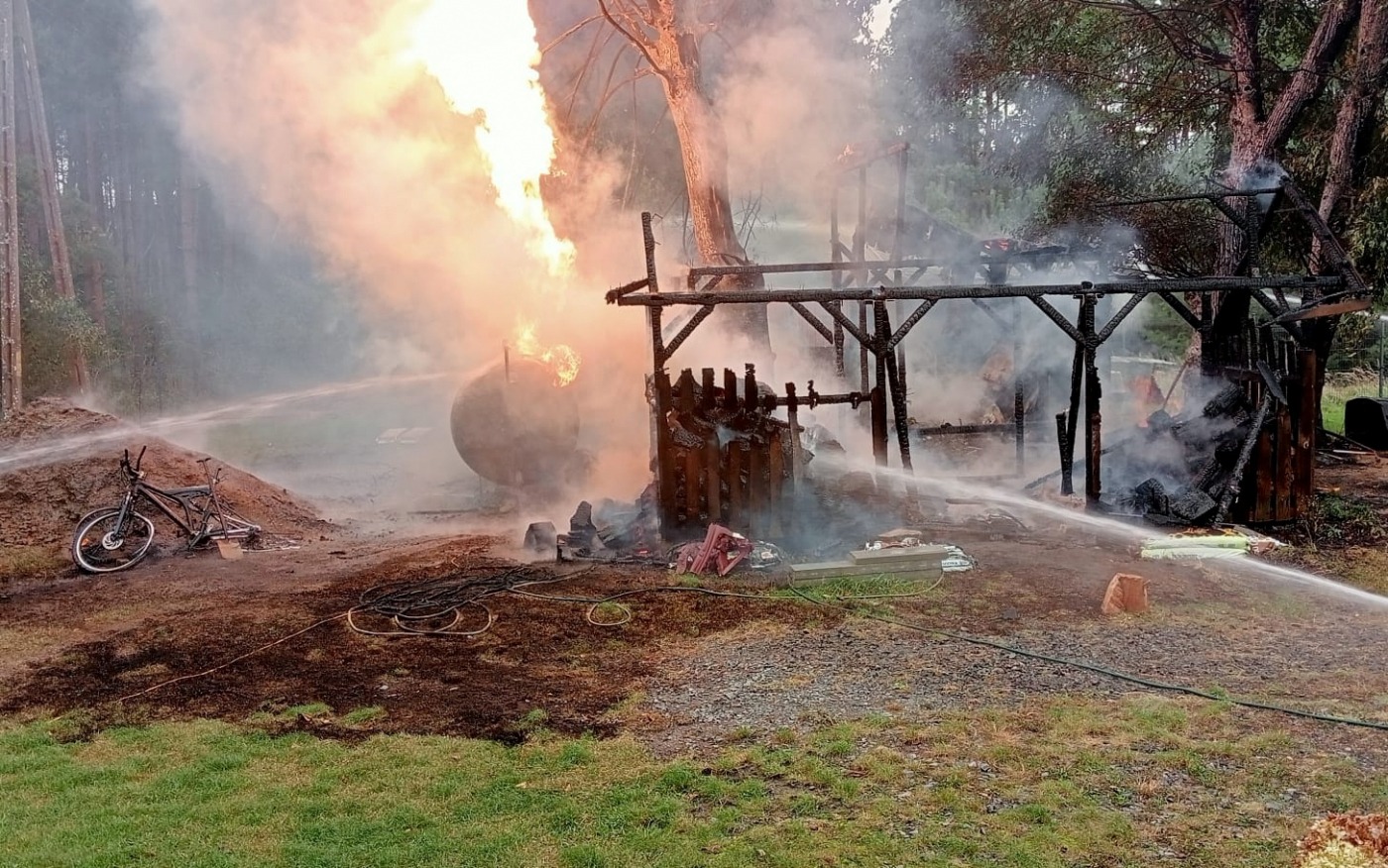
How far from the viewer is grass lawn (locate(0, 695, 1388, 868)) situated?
16.5 ft

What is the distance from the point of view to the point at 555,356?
17.7 metres

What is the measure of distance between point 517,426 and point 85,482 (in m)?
6.10

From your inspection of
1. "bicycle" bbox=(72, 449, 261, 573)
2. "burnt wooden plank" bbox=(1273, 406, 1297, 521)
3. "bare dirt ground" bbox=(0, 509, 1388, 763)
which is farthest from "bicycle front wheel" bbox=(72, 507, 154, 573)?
"burnt wooden plank" bbox=(1273, 406, 1297, 521)

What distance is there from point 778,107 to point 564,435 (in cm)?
1092

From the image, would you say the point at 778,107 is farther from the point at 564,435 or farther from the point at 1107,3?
the point at 564,435

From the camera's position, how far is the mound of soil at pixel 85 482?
43.9 ft

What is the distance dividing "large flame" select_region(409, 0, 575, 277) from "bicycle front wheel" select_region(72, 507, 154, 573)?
945 cm

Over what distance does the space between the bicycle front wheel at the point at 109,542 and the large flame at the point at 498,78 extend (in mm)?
9450

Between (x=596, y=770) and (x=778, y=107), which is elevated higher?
(x=778, y=107)

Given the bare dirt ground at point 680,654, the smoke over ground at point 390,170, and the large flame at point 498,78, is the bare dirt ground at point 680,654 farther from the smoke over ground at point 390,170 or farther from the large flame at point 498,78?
the large flame at point 498,78

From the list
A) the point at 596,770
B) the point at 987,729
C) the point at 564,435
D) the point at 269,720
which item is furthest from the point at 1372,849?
the point at 564,435

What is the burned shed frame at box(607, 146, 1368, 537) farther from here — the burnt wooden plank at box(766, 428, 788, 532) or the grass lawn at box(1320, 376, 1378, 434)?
the grass lawn at box(1320, 376, 1378, 434)

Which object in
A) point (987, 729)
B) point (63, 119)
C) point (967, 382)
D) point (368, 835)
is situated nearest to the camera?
point (368, 835)

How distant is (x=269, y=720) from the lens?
23.1ft
